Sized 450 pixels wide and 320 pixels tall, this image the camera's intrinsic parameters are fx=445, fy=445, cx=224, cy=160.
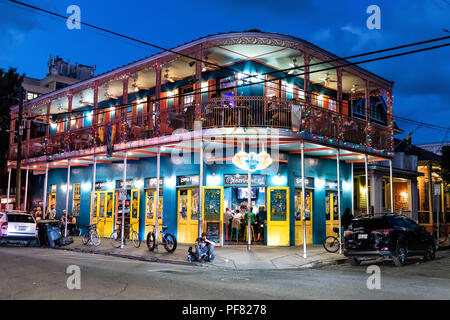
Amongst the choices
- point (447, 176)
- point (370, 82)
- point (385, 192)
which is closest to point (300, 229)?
point (370, 82)

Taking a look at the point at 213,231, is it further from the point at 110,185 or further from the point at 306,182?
the point at 110,185

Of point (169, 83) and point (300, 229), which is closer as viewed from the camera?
point (300, 229)

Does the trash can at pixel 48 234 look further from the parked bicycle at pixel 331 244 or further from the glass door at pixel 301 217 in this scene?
the parked bicycle at pixel 331 244

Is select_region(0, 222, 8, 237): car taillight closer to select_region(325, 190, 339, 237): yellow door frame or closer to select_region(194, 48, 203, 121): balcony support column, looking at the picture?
select_region(194, 48, 203, 121): balcony support column

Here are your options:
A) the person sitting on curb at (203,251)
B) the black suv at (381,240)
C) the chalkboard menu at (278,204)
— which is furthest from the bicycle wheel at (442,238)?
the person sitting on curb at (203,251)

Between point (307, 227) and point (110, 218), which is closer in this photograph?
point (307, 227)

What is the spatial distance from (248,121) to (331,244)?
574 centimetres

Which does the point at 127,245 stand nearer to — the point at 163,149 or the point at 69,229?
the point at 163,149

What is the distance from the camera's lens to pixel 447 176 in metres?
26.3

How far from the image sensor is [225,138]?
17219 mm

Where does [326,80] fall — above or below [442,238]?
above

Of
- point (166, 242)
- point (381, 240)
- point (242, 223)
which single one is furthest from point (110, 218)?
point (381, 240)
